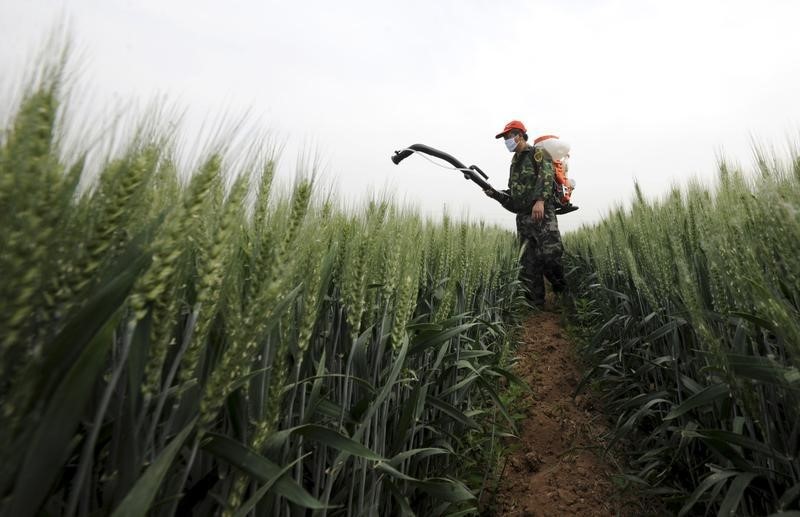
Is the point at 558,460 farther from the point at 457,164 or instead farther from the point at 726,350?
the point at 457,164

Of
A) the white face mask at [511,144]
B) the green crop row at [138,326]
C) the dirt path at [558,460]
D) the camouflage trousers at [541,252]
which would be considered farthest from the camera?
the white face mask at [511,144]

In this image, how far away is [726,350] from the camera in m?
1.53

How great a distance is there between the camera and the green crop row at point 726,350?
1141mm

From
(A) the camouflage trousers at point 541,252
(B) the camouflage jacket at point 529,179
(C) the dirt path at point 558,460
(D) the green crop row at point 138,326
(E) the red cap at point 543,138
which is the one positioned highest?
(E) the red cap at point 543,138

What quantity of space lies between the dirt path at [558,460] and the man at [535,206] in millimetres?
2246

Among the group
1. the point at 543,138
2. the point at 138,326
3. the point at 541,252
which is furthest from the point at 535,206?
the point at 138,326

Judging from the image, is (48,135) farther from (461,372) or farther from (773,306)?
(461,372)

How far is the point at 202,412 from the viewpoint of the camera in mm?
566

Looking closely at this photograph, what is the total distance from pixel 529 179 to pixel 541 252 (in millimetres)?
1014

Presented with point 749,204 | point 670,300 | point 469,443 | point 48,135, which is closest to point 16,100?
point 48,135

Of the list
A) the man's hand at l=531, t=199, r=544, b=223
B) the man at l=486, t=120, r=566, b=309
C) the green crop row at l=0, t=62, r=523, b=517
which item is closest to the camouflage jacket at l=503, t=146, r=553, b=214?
the man at l=486, t=120, r=566, b=309

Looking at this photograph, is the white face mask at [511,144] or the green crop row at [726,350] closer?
the green crop row at [726,350]

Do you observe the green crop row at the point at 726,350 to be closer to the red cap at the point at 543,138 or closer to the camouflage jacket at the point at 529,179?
the camouflage jacket at the point at 529,179

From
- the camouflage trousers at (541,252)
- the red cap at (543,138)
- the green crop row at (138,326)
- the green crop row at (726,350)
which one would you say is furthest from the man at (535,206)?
the green crop row at (138,326)
